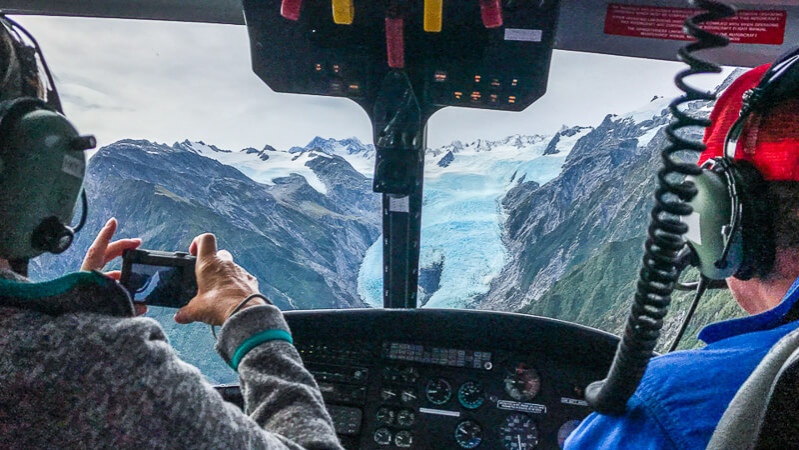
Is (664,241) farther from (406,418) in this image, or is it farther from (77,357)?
(406,418)

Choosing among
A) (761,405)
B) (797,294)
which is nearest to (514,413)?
(797,294)

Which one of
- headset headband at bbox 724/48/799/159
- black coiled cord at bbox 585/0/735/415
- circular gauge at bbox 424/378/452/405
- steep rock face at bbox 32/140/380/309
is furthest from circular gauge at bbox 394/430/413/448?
headset headband at bbox 724/48/799/159

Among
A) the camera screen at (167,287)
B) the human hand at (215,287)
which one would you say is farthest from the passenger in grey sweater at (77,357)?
the camera screen at (167,287)

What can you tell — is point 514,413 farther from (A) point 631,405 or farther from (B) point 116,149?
(B) point 116,149

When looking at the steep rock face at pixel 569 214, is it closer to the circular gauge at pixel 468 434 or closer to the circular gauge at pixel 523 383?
the circular gauge at pixel 523 383

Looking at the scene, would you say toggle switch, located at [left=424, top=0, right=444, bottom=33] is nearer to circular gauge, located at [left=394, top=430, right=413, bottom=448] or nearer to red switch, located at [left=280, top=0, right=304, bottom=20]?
red switch, located at [left=280, top=0, right=304, bottom=20]

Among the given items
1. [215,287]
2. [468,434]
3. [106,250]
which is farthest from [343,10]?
[468,434]
